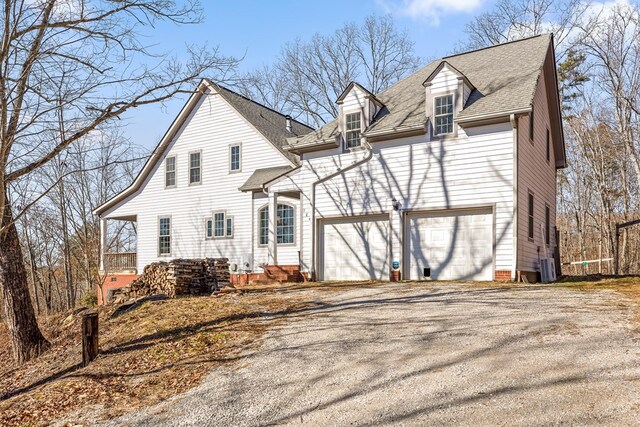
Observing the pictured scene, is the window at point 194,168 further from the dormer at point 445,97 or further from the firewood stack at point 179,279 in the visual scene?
the dormer at point 445,97

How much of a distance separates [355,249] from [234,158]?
7.72 meters

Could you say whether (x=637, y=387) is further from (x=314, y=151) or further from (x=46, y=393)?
(x=314, y=151)

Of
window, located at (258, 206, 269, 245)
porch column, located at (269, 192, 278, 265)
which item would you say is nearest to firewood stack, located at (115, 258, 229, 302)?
porch column, located at (269, 192, 278, 265)

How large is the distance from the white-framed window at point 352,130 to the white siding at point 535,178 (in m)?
5.20

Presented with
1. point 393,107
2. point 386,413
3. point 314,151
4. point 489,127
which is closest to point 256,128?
point 314,151

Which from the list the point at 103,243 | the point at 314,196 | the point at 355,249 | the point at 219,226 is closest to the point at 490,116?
the point at 355,249

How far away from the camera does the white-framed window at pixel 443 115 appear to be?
15.5 meters

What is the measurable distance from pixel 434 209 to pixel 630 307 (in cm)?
670

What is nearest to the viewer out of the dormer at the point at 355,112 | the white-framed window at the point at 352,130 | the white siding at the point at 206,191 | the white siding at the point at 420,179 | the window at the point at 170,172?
the white siding at the point at 420,179

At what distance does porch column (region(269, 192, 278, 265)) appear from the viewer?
18.7m

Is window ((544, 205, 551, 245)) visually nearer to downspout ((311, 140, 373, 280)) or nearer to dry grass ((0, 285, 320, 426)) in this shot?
downspout ((311, 140, 373, 280))

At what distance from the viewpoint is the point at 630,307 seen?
9.34 meters

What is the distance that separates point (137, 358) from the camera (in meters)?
8.41

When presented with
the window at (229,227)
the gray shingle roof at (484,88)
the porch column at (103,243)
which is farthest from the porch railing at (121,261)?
the gray shingle roof at (484,88)
